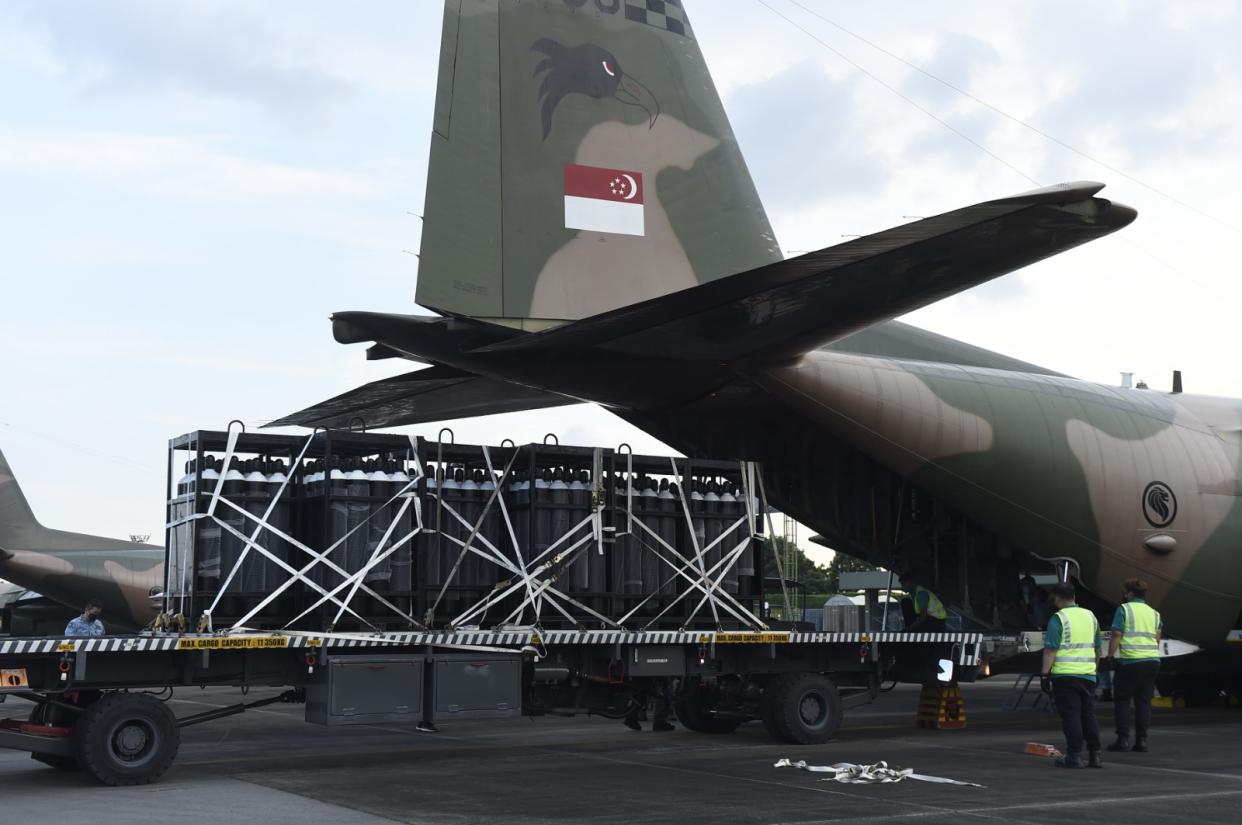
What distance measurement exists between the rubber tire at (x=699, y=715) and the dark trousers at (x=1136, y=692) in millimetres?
4239

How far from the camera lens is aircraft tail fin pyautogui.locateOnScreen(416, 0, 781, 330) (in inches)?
469

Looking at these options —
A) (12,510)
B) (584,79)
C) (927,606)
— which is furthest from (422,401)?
(12,510)

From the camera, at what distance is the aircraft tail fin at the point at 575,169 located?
1191 centimetres

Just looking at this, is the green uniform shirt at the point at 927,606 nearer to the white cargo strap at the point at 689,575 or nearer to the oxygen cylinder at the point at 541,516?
the white cargo strap at the point at 689,575

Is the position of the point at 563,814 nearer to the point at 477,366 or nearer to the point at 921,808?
the point at 921,808

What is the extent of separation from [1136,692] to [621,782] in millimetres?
5927

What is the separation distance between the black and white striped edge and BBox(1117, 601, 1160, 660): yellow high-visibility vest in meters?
2.04

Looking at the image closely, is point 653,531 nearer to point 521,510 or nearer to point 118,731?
point 521,510

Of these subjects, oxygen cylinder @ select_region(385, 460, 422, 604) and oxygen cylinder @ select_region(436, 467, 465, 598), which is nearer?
oxygen cylinder @ select_region(385, 460, 422, 604)

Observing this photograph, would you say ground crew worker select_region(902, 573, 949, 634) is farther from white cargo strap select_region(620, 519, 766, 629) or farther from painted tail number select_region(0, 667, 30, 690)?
painted tail number select_region(0, 667, 30, 690)

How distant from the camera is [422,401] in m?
15.1

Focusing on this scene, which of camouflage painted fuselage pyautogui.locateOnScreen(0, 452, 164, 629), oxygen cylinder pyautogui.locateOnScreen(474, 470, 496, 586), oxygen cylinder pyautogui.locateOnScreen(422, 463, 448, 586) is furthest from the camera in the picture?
camouflage painted fuselage pyautogui.locateOnScreen(0, 452, 164, 629)

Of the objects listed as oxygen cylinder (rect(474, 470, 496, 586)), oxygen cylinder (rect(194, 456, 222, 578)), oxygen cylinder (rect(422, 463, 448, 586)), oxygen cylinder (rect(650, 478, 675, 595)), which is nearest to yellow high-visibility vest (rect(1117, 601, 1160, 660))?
oxygen cylinder (rect(650, 478, 675, 595))

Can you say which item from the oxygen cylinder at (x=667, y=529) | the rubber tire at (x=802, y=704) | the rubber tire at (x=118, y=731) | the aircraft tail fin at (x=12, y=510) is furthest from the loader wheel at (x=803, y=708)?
the aircraft tail fin at (x=12, y=510)
